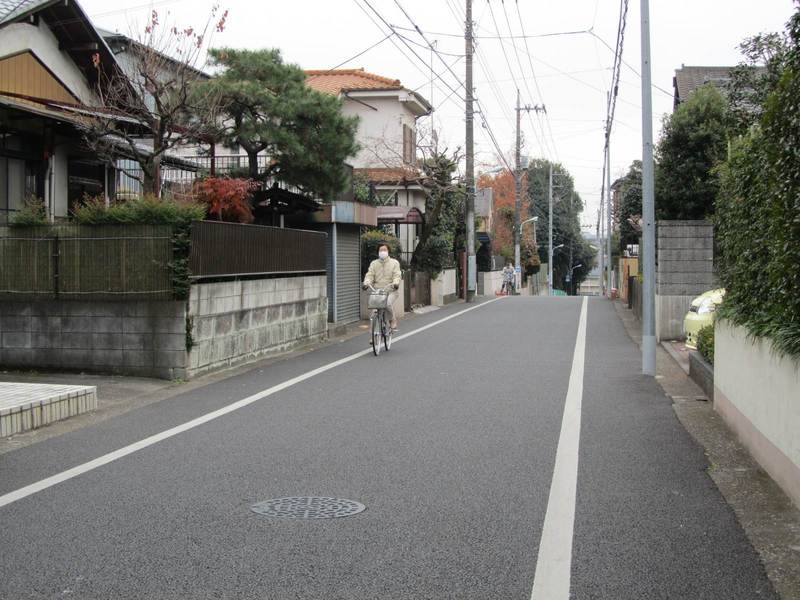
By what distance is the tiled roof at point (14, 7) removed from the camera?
672 inches

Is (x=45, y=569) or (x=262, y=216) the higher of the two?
(x=262, y=216)

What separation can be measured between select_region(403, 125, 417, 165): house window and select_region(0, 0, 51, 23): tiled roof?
20126mm

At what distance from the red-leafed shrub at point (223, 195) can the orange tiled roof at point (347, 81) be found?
18369mm

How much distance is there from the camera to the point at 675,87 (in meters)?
43.1

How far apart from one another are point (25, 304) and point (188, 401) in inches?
144

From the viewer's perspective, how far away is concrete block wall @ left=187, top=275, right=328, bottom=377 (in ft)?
42.2

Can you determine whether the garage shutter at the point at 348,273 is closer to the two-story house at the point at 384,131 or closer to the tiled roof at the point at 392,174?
the tiled roof at the point at 392,174

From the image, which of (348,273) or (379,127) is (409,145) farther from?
(348,273)

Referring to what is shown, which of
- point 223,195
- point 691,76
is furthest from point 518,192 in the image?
point 223,195

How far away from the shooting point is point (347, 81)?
37.9m

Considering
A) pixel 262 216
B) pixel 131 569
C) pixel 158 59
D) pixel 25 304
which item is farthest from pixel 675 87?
pixel 131 569

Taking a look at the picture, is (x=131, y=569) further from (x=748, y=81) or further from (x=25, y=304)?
(x=748, y=81)

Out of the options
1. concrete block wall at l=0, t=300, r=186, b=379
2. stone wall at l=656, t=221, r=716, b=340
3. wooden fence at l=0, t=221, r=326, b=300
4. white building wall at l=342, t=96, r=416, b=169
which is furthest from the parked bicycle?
concrete block wall at l=0, t=300, r=186, b=379

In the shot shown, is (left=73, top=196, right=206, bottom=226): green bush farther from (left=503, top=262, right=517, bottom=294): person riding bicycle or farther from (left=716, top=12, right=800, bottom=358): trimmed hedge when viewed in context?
(left=503, top=262, right=517, bottom=294): person riding bicycle
